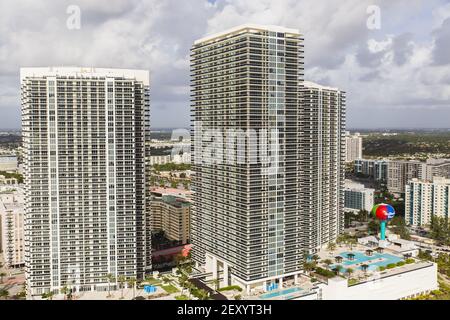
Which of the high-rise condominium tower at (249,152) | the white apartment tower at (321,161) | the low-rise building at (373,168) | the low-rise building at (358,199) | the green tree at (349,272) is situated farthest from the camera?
the low-rise building at (373,168)

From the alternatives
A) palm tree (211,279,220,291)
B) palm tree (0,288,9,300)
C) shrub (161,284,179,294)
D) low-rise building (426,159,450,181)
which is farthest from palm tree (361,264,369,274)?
low-rise building (426,159,450,181)

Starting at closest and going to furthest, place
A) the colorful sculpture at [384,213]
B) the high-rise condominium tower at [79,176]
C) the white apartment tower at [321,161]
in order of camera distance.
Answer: the high-rise condominium tower at [79,176], the white apartment tower at [321,161], the colorful sculpture at [384,213]

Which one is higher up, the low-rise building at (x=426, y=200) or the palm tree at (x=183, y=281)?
the low-rise building at (x=426, y=200)

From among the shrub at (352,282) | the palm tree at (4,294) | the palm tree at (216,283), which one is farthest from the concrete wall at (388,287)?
the palm tree at (4,294)

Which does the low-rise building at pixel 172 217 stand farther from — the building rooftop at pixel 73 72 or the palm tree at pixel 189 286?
the building rooftop at pixel 73 72

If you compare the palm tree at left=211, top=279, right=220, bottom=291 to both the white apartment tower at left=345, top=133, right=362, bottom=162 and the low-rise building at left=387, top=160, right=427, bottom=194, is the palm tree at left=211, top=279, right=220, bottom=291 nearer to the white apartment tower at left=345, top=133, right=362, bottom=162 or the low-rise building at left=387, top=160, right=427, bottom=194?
the low-rise building at left=387, top=160, right=427, bottom=194

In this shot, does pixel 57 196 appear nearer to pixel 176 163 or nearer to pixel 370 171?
pixel 176 163
